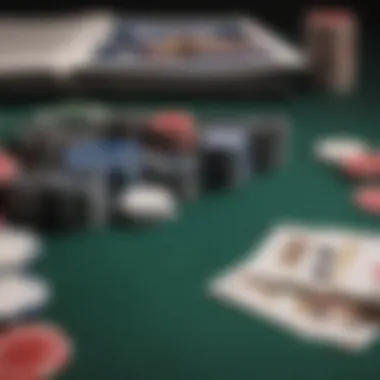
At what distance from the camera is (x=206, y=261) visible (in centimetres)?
78

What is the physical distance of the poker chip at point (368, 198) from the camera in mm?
883

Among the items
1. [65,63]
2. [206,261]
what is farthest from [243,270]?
[65,63]

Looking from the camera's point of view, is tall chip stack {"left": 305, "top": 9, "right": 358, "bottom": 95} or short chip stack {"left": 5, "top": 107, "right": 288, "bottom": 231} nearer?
short chip stack {"left": 5, "top": 107, "right": 288, "bottom": 231}

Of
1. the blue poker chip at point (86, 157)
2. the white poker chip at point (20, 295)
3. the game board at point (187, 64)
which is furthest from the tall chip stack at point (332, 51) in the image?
the white poker chip at point (20, 295)

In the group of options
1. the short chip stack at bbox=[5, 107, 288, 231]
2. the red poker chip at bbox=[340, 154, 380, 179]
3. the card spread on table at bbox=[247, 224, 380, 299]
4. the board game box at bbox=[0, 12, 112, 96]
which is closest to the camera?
the card spread on table at bbox=[247, 224, 380, 299]

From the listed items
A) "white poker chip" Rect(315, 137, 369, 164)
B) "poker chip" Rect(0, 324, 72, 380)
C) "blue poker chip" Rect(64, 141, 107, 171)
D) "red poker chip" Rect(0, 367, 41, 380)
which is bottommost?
"white poker chip" Rect(315, 137, 369, 164)

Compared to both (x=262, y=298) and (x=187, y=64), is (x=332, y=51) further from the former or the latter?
(x=262, y=298)

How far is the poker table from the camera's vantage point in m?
0.63

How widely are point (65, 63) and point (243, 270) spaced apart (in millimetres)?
614

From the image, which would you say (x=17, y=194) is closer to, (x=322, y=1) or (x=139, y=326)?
(x=139, y=326)

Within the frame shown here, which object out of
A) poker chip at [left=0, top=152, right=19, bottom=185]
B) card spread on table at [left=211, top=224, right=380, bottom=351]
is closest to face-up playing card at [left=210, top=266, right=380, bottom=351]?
card spread on table at [left=211, top=224, right=380, bottom=351]

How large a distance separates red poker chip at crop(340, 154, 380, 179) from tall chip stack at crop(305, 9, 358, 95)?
314 millimetres

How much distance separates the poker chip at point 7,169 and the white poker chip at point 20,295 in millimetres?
176

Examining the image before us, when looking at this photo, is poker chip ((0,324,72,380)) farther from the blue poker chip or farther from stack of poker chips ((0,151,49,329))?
the blue poker chip
